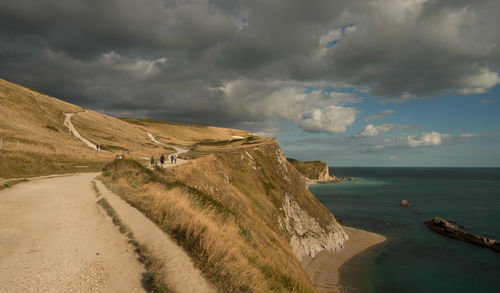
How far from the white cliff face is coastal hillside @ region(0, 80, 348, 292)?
0.62 ft

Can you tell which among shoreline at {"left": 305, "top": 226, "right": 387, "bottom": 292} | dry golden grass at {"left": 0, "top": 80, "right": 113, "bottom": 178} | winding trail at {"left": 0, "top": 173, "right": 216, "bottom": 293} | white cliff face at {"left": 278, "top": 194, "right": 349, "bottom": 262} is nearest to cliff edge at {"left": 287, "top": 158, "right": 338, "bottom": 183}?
shoreline at {"left": 305, "top": 226, "right": 387, "bottom": 292}

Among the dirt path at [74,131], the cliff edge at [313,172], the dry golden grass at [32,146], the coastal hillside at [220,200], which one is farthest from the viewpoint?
the cliff edge at [313,172]

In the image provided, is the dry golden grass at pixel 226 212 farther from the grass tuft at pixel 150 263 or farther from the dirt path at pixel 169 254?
the grass tuft at pixel 150 263

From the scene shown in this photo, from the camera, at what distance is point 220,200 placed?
2433 cm

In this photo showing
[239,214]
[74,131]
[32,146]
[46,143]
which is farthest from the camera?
[74,131]

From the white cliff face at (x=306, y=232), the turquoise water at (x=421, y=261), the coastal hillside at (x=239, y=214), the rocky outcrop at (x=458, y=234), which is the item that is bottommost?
the turquoise water at (x=421, y=261)

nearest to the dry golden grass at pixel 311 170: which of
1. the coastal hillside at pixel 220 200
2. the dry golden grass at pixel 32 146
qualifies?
the coastal hillside at pixel 220 200

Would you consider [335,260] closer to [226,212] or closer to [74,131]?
[226,212]

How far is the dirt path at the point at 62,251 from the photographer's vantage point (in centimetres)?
653

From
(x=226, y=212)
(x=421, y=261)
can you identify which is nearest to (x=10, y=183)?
(x=226, y=212)

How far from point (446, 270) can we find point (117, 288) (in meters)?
50.4

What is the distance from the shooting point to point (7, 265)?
7.05 m

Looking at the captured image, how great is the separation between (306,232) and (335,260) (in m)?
6.32

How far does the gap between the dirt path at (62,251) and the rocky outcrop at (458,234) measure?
64.4 metres
